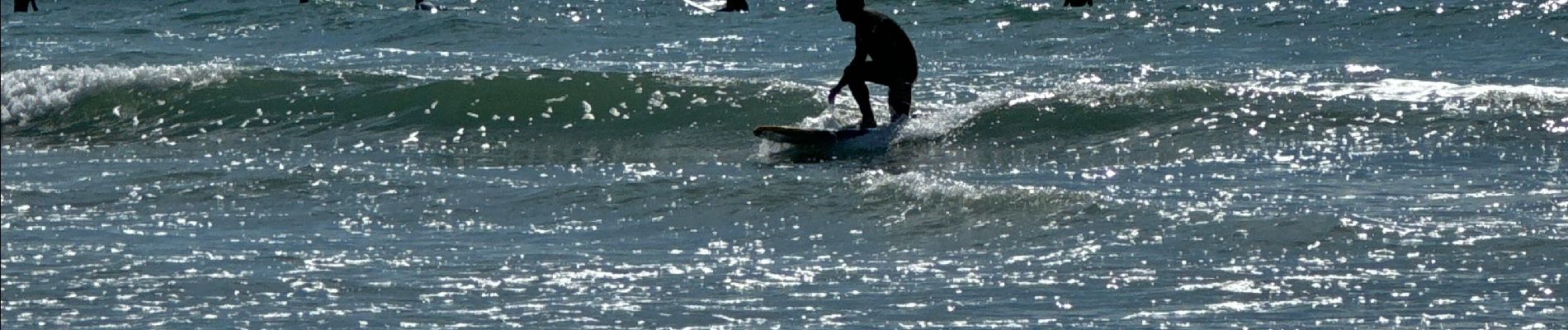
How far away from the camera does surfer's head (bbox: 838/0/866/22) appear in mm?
10344

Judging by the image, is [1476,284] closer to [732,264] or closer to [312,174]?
[732,264]

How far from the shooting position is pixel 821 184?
9492mm

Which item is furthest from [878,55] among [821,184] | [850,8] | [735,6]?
[735,6]

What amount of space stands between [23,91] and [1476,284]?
42.6 ft

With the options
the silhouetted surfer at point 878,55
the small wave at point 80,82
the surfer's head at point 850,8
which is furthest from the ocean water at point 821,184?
the surfer's head at point 850,8

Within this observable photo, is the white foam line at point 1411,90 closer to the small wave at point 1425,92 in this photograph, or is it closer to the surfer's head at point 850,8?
the small wave at point 1425,92

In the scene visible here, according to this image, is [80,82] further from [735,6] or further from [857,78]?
[735,6]

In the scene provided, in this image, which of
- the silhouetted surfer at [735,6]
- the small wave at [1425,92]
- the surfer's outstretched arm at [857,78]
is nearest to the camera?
the surfer's outstretched arm at [857,78]

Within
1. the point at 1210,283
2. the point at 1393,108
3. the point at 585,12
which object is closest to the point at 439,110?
the point at 1393,108

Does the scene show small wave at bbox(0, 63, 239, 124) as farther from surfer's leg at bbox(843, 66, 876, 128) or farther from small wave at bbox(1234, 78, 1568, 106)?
small wave at bbox(1234, 78, 1568, 106)

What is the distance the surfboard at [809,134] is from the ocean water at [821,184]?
0.13 meters

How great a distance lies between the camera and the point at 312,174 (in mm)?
10398

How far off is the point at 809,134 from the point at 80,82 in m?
7.92

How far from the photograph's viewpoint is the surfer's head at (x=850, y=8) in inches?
407
